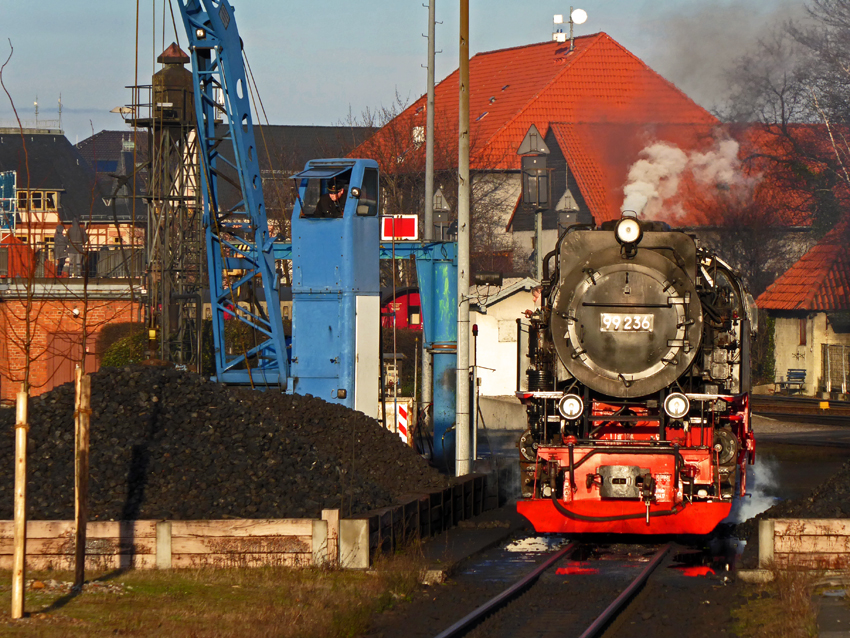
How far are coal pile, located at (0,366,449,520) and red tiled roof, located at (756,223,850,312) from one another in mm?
28801

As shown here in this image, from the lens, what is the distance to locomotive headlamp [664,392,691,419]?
1350 cm

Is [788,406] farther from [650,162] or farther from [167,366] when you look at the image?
[167,366]

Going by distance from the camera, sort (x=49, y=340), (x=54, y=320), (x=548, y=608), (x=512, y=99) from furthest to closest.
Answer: (x=512, y=99) < (x=49, y=340) < (x=54, y=320) < (x=548, y=608)

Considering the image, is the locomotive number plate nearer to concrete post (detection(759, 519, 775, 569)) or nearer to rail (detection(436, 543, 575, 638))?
rail (detection(436, 543, 575, 638))

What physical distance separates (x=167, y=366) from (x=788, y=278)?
3238 cm

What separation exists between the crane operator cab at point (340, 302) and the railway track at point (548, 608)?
7.16 m

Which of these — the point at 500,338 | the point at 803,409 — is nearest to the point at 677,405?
the point at 500,338

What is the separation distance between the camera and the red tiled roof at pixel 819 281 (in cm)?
4078

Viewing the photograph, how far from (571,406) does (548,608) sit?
3.56 metres

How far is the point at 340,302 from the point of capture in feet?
64.0

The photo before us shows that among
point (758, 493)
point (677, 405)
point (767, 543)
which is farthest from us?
point (758, 493)

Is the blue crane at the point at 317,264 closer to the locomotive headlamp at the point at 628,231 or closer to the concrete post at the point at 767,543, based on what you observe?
the locomotive headlamp at the point at 628,231

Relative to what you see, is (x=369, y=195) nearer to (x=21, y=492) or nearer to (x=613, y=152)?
(x=21, y=492)

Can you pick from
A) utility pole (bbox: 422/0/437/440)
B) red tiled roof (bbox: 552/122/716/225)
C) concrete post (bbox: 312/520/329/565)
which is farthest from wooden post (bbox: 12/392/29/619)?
red tiled roof (bbox: 552/122/716/225)
